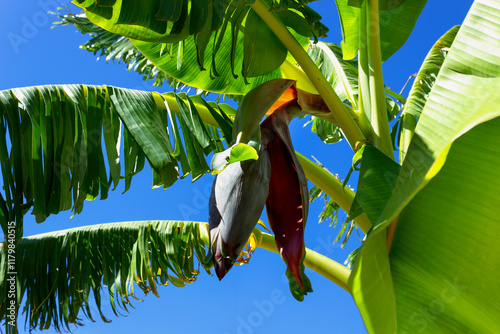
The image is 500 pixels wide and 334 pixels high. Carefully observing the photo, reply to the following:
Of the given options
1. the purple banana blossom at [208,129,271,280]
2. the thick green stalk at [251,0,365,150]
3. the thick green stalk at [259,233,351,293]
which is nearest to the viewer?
the purple banana blossom at [208,129,271,280]

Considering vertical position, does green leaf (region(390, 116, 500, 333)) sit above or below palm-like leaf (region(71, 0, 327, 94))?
below

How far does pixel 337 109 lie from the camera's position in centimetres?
93

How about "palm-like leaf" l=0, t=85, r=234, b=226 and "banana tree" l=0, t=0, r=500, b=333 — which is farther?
"palm-like leaf" l=0, t=85, r=234, b=226

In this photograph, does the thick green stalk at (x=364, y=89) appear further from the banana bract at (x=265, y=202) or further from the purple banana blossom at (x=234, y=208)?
the purple banana blossom at (x=234, y=208)

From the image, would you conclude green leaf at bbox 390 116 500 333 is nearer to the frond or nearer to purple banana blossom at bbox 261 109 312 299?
purple banana blossom at bbox 261 109 312 299

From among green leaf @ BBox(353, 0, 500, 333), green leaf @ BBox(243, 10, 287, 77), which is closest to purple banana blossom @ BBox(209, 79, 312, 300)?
green leaf @ BBox(353, 0, 500, 333)

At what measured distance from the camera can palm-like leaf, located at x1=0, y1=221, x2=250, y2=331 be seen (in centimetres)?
158

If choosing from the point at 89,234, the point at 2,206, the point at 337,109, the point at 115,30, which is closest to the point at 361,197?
the point at 337,109

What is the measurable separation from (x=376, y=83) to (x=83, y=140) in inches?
30.9

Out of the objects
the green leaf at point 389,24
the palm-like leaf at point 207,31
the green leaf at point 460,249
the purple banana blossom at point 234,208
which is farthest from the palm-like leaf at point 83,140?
the green leaf at point 460,249

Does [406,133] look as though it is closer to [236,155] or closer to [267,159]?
[267,159]

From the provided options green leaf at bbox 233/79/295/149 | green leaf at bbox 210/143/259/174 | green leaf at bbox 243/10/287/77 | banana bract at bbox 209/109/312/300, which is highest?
green leaf at bbox 243/10/287/77

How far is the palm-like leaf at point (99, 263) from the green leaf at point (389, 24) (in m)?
0.84

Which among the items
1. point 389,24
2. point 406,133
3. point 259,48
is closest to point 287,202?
point 259,48
